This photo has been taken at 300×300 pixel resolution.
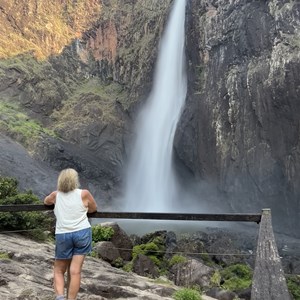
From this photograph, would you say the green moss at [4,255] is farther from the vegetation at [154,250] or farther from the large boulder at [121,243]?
the vegetation at [154,250]

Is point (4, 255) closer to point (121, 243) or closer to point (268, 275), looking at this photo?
point (268, 275)

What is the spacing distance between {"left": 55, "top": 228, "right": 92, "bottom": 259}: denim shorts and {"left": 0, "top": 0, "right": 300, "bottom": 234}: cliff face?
115ft

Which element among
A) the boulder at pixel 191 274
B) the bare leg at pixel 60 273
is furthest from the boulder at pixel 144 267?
the bare leg at pixel 60 273

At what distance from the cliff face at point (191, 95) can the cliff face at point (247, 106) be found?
0.10m

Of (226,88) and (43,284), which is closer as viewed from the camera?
(43,284)

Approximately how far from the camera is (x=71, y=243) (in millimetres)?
5043

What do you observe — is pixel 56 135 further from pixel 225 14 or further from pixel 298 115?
pixel 298 115

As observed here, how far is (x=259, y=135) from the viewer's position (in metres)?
41.0

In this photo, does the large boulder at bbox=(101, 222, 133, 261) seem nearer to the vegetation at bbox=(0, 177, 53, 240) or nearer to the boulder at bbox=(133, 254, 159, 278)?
the boulder at bbox=(133, 254, 159, 278)

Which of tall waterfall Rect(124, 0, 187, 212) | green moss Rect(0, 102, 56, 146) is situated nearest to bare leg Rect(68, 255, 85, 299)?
tall waterfall Rect(124, 0, 187, 212)

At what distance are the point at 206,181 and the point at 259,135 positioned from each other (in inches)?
331

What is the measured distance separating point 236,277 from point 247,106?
80.3ft

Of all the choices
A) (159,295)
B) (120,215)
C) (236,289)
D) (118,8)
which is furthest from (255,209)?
(118,8)

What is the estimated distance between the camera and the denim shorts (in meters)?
5.02
